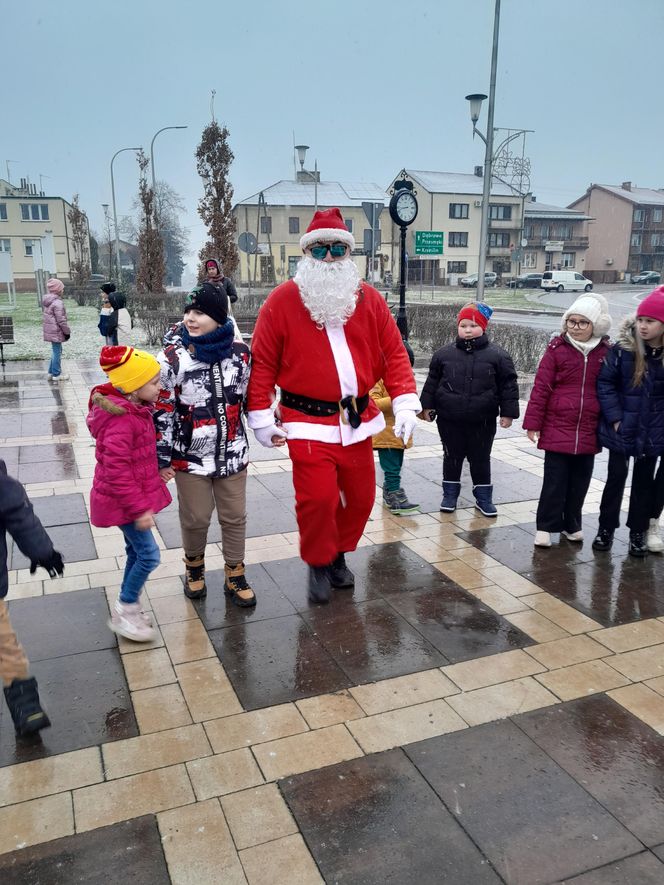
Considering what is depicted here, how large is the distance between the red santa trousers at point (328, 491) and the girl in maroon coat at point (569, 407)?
141 centimetres

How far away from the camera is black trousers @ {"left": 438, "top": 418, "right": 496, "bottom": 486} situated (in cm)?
551

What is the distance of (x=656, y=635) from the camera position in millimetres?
3842

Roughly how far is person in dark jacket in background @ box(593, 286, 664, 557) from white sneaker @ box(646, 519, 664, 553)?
0.07 m

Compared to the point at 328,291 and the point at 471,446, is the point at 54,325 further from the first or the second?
the point at 328,291

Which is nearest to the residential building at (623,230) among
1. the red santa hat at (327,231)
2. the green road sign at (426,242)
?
the green road sign at (426,242)

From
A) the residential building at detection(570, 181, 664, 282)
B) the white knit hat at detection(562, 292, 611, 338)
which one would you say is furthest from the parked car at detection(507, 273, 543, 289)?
the white knit hat at detection(562, 292, 611, 338)

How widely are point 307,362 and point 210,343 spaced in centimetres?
54

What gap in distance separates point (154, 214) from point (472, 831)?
28360mm

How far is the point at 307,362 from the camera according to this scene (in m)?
4.02

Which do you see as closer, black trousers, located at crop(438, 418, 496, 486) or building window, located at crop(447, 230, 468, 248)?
black trousers, located at crop(438, 418, 496, 486)

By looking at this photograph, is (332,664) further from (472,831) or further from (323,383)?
(323,383)

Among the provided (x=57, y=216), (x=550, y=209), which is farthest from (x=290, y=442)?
(x=550, y=209)

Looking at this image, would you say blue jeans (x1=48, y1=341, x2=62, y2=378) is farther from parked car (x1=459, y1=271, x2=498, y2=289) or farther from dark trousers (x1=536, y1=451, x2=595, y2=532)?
parked car (x1=459, y1=271, x2=498, y2=289)

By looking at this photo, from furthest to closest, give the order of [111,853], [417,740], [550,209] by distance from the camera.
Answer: [550,209]
[417,740]
[111,853]
